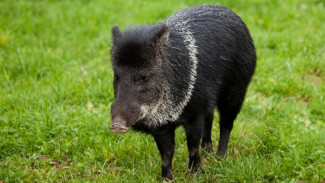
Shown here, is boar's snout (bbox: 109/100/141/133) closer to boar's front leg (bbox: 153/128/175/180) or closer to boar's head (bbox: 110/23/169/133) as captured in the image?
boar's head (bbox: 110/23/169/133)

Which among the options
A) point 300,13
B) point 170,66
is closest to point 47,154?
point 170,66

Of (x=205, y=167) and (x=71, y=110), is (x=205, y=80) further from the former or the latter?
(x=71, y=110)

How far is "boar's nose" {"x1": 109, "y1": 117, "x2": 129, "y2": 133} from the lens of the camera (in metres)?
3.11

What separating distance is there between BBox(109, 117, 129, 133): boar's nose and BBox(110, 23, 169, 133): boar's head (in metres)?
0.20

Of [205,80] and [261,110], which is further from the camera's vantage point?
[261,110]

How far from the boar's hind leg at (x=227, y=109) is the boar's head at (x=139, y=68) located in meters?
1.06

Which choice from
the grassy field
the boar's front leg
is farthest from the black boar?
the grassy field

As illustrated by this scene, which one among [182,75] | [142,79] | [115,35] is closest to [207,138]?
[182,75]

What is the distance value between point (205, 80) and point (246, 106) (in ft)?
5.37

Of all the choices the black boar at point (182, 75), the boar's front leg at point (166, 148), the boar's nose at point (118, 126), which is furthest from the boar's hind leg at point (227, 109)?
the boar's nose at point (118, 126)

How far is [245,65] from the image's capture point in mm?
4414

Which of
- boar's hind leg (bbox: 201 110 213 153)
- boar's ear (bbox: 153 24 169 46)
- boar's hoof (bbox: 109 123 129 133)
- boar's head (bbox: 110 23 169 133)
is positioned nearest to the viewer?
boar's hoof (bbox: 109 123 129 133)

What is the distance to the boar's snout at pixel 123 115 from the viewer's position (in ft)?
10.2

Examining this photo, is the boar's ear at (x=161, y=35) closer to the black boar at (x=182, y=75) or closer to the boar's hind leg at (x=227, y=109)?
the black boar at (x=182, y=75)
